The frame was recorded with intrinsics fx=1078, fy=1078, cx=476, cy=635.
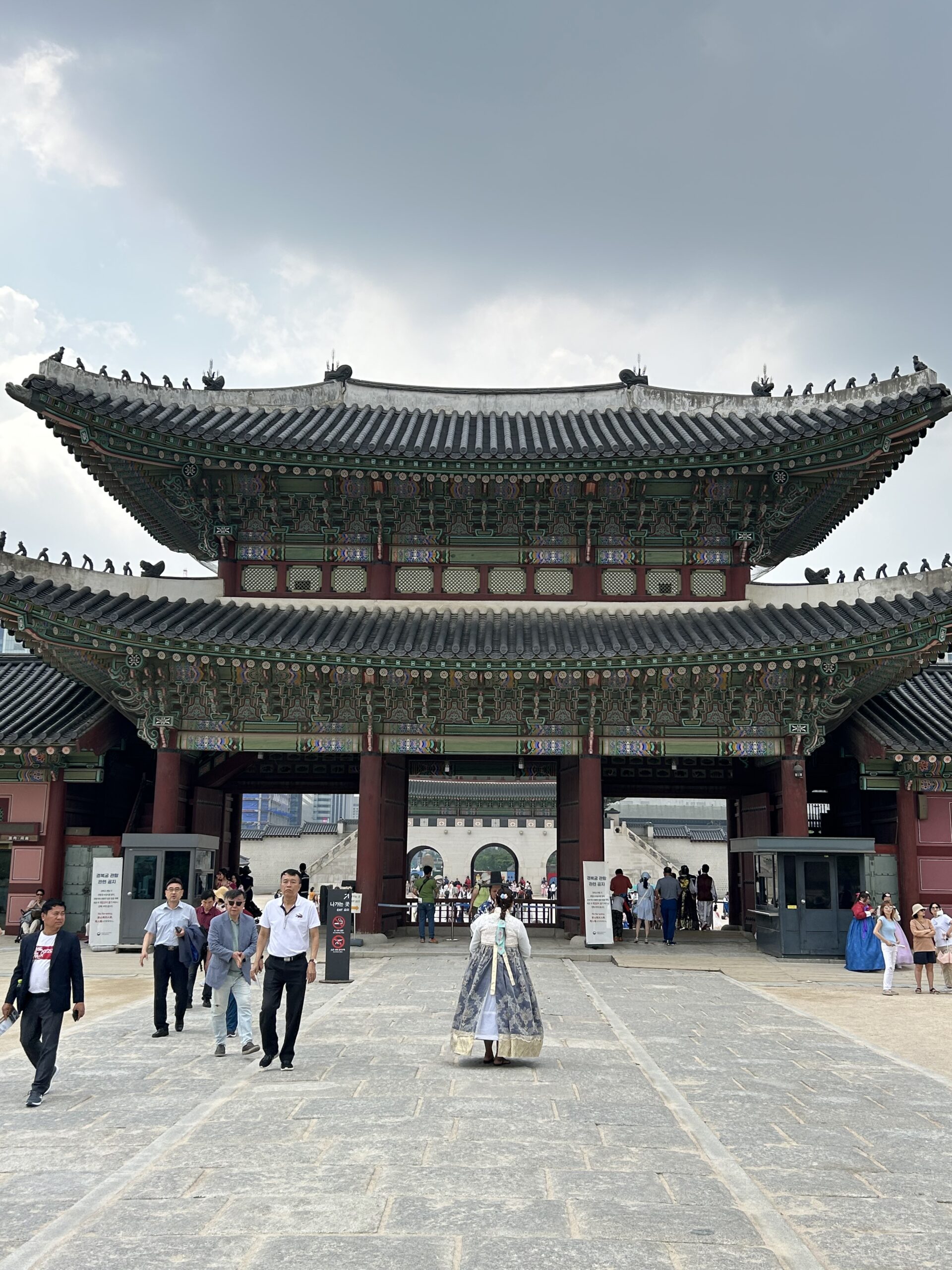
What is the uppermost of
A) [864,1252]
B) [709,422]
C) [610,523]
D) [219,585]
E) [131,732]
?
[709,422]

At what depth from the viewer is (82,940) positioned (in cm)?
2247

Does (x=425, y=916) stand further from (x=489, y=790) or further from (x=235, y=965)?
(x=489, y=790)

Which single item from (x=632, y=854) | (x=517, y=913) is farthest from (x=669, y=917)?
(x=632, y=854)

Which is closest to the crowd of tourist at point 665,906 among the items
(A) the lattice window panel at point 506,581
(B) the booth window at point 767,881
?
(B) the booth window at point 767,881

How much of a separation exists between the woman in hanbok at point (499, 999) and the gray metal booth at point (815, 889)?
11.5 m

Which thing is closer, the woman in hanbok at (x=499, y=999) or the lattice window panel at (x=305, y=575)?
the woman in hanbok at (x=499, y=999)

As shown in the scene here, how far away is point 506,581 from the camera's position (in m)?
24.3

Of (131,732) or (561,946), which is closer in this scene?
(561,946)

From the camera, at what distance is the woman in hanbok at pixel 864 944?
1939cm

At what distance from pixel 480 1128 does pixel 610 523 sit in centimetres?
1771

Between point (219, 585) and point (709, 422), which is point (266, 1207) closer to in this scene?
point (219, 585)

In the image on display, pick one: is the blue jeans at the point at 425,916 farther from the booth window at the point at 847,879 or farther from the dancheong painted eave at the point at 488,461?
the booth window at the point at 847,879

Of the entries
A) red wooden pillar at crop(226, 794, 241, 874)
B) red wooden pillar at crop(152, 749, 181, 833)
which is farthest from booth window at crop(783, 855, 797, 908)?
red wooden pillar at crop(226, 794, 241, 874)

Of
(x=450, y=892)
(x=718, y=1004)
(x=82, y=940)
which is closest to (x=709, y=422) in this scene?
(x=718, y=1004)
